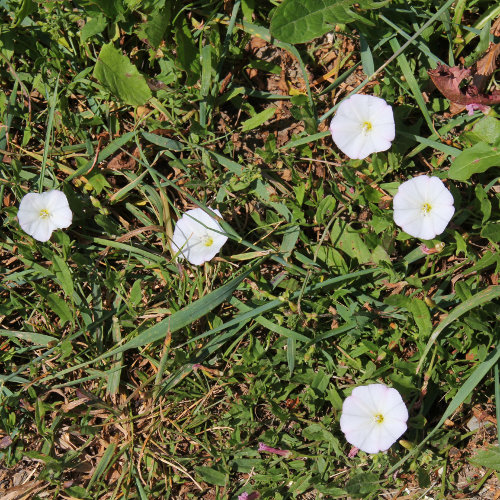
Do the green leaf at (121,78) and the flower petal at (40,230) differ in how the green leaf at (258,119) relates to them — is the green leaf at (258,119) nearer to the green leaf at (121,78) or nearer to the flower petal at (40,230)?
the green leaf at (121,78)

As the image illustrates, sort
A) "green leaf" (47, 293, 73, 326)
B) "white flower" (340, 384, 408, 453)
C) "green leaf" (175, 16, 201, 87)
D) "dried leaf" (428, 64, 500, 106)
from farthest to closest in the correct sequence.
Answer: "green leaf" (47, 293, 73, 326) → "green leaf" (175, 16, 201, 87) → "dried leaf" (428, 64, 500, 106) → "white flower" (340, 384, 408, 453)

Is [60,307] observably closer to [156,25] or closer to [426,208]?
[156,25]

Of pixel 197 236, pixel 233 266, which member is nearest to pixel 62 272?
pixel 197 236

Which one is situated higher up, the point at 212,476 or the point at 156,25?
the point at 156,25

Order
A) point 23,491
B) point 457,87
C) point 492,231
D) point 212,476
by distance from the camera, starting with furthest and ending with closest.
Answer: point 23,491 → point 212,476 → point 457,87 → point 492,231

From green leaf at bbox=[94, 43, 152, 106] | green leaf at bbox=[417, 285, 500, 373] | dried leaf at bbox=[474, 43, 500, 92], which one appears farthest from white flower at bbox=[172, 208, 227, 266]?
dried leaf at bbox=[474, 43, 500, 92]

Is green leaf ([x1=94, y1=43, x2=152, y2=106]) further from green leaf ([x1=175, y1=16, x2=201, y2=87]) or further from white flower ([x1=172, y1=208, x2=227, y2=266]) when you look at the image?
white flower ([x1=172, y1=208, x2=227, y2=266])

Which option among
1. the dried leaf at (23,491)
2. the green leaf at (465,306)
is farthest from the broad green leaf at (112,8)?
the dried leaf at (23,491)
